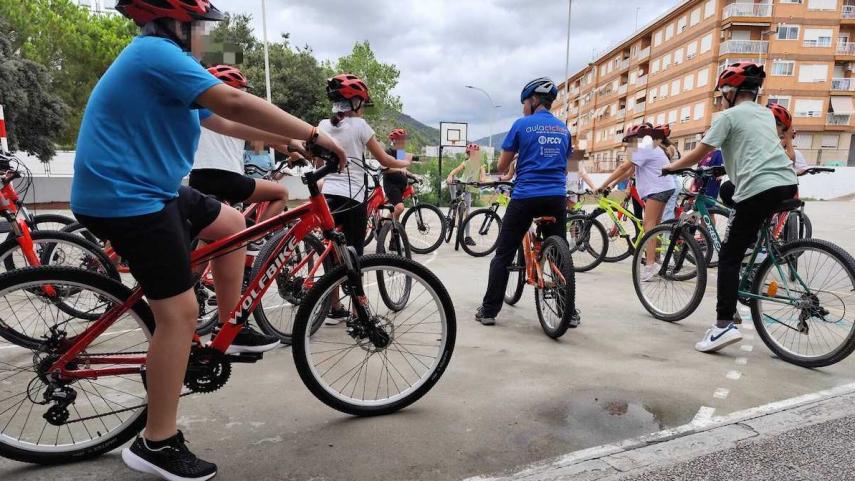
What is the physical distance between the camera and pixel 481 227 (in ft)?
25.3

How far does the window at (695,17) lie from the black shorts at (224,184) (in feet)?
159

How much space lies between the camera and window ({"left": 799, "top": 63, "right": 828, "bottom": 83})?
38719mm

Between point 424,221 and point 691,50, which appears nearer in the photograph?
point 424,221

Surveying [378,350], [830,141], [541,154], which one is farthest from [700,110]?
[378,350]

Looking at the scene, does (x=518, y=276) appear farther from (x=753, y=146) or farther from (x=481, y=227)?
(x=481, y=227)

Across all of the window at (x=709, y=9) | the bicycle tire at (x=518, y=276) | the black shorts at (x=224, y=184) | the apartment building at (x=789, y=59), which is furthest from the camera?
the window at (x=709, y=9)

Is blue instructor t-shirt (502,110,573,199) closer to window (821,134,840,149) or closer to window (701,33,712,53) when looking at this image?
window (701,33,712,53)

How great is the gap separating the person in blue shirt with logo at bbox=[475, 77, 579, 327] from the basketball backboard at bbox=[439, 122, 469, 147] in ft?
47.8

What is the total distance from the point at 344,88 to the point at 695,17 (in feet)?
159

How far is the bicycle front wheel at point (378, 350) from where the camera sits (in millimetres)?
2510

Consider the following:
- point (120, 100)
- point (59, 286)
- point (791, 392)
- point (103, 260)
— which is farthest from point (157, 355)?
point (791, 392)

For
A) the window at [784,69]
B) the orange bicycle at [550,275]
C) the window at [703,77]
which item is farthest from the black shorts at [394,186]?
the window at [784,69]

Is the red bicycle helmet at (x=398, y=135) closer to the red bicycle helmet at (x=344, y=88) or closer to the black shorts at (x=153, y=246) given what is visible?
the red bicycle helmet at (x=344, y=88)

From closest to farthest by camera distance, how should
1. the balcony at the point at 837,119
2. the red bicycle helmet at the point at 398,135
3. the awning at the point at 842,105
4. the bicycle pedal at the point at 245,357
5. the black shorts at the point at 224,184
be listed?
the bicycle pedal at the point at 245,357, the black shorts at the point at 224,184, the red bicycle helmet at the point at 398,135, the awning at the point at 842,105, the balcony at the point at 837,119
